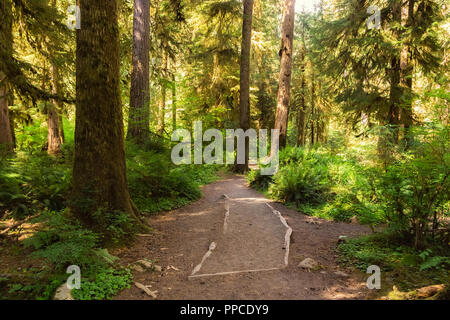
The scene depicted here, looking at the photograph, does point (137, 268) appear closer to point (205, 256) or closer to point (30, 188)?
point (205, 256)

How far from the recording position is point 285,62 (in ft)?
41.8

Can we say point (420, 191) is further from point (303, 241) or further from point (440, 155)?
point (303, 241)

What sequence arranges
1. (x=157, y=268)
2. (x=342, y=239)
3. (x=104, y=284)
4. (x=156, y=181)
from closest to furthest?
(x=104, y=284), (x=157, y=268), (x=342, y=239), (x=156, y=181)

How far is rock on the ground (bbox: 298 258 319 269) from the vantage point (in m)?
4.62

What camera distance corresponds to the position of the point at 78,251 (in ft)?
12.7

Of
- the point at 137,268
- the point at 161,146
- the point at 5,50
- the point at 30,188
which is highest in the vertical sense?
the point at 5,50

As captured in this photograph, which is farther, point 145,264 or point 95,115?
point 95,115

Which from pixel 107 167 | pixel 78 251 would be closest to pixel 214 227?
pixel 107 167

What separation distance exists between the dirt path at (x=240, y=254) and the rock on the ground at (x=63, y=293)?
60 cm

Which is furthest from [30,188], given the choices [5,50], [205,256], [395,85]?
[395,85]

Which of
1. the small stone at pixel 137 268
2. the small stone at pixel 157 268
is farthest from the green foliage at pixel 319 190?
the small stone at pixel 137 268

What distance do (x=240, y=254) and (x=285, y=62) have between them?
10.5 m

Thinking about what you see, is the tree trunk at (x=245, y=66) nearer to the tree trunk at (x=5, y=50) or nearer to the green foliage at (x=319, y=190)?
the green foliage at (x=319, y=190)

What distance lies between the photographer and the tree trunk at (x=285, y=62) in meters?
12.6
